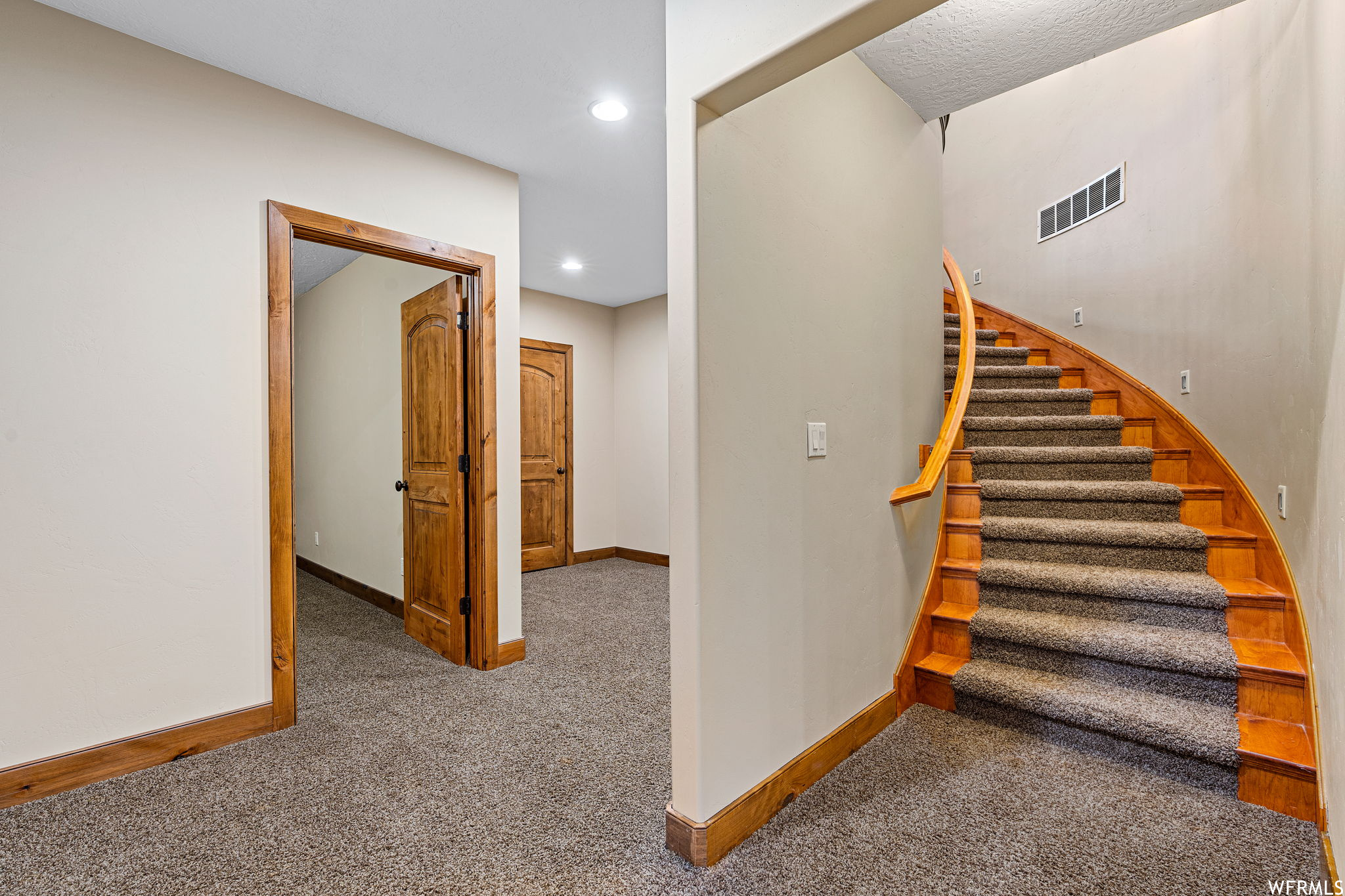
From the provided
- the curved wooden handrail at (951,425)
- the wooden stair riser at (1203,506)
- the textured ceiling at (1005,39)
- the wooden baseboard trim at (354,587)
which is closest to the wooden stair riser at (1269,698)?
the wooden stair riser at (1203,506)

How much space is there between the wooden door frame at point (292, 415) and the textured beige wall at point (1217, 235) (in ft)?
9.60

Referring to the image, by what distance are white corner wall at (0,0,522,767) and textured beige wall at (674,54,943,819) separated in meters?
1.79

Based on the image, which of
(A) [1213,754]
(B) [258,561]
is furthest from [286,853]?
(A) [1213,754]

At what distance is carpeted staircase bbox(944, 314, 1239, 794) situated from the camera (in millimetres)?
2023

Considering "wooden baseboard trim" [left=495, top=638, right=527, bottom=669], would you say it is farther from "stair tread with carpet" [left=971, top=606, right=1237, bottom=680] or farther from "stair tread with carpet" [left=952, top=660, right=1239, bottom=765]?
"stair tread with carpet" [left=971, top=606, right=1237, bottom=680]

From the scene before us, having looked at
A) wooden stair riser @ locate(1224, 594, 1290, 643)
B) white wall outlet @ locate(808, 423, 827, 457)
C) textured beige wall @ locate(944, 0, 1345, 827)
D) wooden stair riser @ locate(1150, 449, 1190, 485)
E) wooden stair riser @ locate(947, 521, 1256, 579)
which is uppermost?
textured beige wall @ locate(944, 0, 1345, 827)

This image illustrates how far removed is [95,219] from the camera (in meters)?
1.97

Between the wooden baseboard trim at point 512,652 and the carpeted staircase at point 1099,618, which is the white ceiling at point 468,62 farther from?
the carpeted staircase at point 1099,618

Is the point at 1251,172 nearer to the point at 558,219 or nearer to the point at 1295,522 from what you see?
the point at 1295,522

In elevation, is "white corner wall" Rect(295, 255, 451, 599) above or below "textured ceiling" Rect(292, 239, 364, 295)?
below

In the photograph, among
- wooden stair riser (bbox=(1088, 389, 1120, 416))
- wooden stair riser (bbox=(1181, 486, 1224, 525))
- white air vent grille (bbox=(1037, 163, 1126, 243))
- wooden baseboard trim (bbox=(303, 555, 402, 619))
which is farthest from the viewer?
wooden baseboard trim (bbox=(303, 555, 402, 619))

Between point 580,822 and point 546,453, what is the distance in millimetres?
4037

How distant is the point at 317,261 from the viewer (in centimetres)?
447

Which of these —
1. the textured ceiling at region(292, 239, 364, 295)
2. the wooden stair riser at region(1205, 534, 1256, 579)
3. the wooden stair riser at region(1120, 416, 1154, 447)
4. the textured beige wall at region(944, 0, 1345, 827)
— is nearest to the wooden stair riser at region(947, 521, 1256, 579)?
the wooden stair riser at region(1205, 534, 1256, 579)
